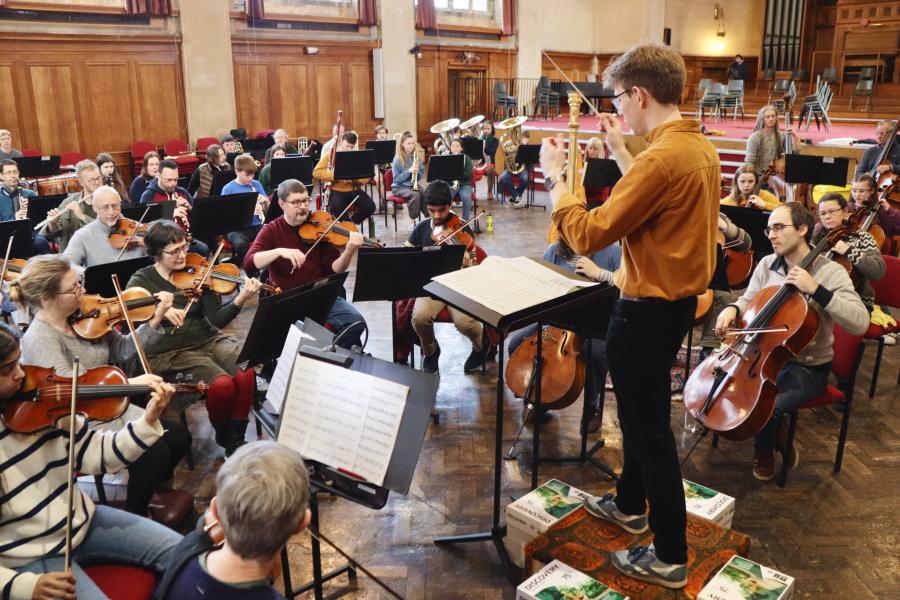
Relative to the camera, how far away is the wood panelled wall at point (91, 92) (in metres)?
9.82

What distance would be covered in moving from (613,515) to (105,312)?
2.40m

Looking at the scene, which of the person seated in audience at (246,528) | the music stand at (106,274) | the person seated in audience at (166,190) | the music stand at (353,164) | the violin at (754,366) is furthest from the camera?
the music stand at (353,164)

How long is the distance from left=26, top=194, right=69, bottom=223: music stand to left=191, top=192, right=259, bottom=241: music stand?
1086 millimetres

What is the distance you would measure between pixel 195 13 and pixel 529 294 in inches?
424

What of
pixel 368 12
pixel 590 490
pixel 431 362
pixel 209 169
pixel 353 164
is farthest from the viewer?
pixel 368 12

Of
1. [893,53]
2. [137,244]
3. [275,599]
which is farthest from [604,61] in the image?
[275,599]

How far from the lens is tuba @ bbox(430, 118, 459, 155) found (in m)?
10.9

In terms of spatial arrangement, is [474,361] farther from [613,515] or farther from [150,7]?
[150,7]

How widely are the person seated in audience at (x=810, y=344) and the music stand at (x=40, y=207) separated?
16.1 feet

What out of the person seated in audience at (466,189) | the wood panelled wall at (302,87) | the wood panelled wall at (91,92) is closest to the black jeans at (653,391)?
the person seated in audience at (466,189)

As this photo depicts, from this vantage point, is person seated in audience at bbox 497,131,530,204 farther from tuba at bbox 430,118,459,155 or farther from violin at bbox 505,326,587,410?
violin at bbox 505,326,587,410

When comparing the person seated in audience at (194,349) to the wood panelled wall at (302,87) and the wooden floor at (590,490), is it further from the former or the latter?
the wood panelled wall at (302,87)

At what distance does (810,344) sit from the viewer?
3529 millimetres

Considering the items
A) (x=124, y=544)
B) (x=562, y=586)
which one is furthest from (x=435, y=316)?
(x=124, y=544)
